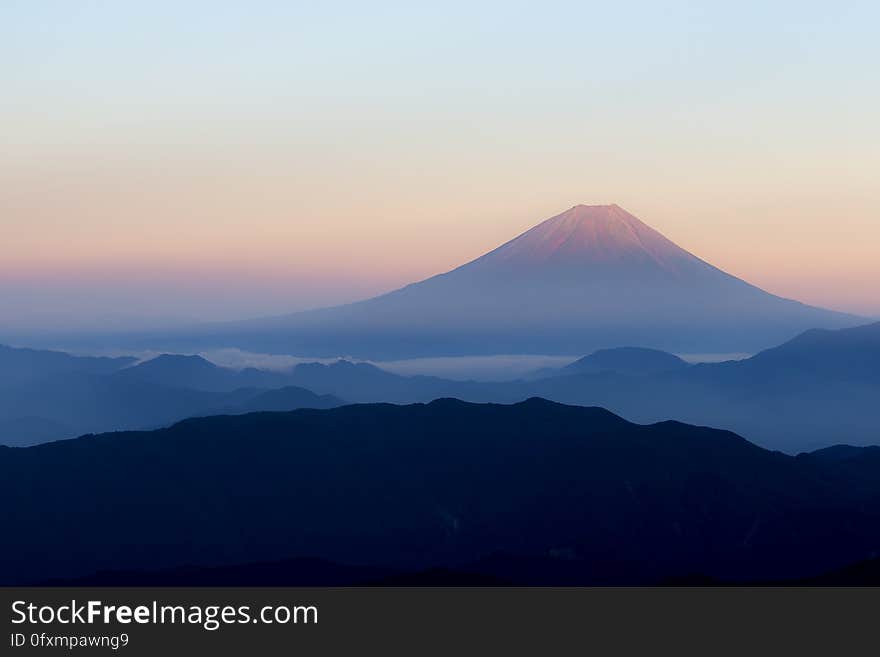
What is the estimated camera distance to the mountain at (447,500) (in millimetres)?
140375

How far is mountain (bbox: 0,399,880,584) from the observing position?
461 feet

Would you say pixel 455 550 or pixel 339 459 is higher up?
pixel 339 459

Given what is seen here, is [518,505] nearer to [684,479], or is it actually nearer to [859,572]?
[684,479]

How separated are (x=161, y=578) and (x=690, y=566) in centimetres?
5686

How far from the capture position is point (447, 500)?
158 metres

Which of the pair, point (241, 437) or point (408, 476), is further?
point (241, 437)
